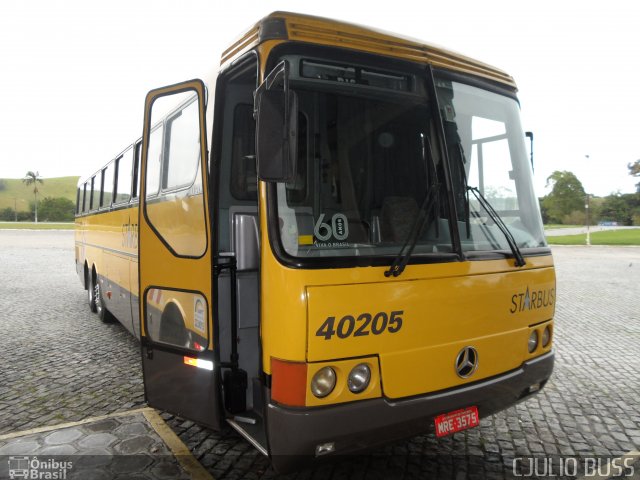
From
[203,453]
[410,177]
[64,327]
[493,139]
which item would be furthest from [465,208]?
[64,327]

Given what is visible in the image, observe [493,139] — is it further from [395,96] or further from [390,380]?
[390,380]

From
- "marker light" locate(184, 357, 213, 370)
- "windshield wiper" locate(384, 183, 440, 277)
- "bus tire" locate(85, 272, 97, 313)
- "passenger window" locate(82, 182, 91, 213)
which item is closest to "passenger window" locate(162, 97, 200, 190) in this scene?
"marker light" locate(184, 357, 213, 370)

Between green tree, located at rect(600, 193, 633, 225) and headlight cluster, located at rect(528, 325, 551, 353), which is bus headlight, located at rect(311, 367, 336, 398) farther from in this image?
green tree, located at rect(600, 193, 633, 225)

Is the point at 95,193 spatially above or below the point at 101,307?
above

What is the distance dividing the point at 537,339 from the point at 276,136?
100 inches

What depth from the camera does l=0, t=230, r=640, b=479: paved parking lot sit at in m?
3.82

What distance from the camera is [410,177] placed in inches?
131

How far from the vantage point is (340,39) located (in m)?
3.07

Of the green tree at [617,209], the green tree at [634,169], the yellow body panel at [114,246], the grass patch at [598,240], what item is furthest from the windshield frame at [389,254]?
the green tree at [617,209]

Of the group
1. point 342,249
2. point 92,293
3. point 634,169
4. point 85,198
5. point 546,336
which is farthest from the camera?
point 634,169

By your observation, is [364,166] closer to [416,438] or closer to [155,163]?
[155,163]

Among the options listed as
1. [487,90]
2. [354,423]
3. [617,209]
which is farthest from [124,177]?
[617,209]

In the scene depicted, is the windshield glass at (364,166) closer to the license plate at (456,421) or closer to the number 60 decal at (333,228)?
the number 60 decal at (333,228)

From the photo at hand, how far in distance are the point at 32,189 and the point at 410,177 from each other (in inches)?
7079
